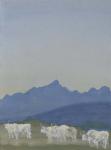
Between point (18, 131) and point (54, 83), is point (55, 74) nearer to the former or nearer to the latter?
point (54, 83)

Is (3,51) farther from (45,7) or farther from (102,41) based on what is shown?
(102,41)

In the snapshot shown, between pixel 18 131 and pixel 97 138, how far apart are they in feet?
0.90

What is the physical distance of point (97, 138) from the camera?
156 cm

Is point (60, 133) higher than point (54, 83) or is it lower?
lower

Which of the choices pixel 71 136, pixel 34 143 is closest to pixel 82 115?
pixel 71 136

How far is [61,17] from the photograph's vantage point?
5.26 ft

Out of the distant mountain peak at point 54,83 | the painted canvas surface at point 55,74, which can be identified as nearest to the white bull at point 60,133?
the painted canvas surface at point 55,74

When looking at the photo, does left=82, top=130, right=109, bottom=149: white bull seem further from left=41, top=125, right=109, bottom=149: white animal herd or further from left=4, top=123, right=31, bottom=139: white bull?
left=4, top=123, right=31, bottom=139: white bull

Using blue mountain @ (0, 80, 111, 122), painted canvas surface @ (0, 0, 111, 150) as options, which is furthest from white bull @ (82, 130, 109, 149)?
blue mountain @ (0, 80, 111, 122)

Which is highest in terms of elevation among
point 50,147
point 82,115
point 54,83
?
point 54,83

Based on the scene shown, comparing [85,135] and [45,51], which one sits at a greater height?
[45,51]

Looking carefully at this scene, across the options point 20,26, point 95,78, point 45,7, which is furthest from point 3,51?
point 95,78

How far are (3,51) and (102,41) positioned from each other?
13.8 inches

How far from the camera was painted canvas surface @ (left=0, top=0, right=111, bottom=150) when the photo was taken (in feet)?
5.13
